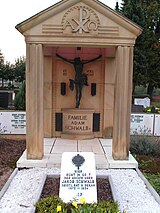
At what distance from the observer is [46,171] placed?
5414 millimetres

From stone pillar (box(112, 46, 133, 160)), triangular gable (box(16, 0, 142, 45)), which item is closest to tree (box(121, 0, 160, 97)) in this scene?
stone pillar (box(112, 46, 133, 160))

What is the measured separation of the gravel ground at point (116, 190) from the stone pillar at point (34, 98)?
0.58 metres

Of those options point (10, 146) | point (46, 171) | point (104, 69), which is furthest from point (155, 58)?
point (46, 171)

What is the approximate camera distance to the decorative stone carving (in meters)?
5.57

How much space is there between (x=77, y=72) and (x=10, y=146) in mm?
2908

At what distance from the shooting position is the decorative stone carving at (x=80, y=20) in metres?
5.57

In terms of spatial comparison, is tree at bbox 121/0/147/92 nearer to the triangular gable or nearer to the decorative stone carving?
the triangular gable

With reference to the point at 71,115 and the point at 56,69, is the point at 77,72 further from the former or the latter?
the point at 71,115

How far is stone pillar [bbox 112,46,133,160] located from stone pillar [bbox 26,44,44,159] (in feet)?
5.47

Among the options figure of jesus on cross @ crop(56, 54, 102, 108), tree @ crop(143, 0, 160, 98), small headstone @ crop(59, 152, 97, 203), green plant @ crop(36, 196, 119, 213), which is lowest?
green plant @ crop(36, 196, 119, 213)

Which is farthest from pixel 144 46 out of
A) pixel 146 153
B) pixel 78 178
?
pixel 78 178

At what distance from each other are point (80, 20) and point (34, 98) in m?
1.92

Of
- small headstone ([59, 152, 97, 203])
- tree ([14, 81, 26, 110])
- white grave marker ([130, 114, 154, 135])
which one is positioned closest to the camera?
small headstone ([59, 152, 97, 203])

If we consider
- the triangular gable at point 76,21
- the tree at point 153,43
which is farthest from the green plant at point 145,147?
the tree at point 153,43
